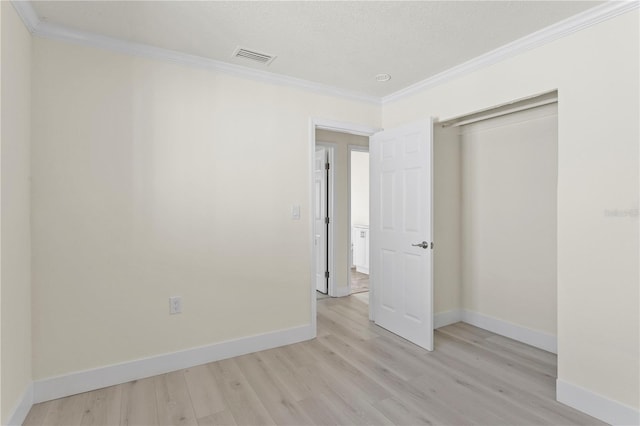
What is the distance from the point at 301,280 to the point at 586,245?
218 centimetres

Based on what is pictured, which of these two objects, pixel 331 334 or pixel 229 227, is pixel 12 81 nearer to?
pixel 229 227

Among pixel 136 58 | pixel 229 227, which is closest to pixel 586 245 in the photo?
pixel 229 227

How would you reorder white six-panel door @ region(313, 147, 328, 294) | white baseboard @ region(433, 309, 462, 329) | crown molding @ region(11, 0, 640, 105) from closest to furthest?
crown molding @ region(11, 0, 640, 105) → white baseboard @ region(433, 309, 462, 329) → white six-panel door @ region(313, 147, 328, 294)

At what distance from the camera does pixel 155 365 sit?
8.15ft

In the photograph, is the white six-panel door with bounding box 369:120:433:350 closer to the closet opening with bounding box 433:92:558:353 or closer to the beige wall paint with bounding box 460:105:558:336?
the closet opening with bounding box 433:92:558:353

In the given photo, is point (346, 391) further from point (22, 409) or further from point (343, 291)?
point (343, 291)

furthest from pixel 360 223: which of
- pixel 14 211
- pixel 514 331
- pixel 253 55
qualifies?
pixel 14 211

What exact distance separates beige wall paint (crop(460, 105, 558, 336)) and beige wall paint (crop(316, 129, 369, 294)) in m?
1.61

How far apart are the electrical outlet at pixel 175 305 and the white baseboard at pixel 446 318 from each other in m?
2.49

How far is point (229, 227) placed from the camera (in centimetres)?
280

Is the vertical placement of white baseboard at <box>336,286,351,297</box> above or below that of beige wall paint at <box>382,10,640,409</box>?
below

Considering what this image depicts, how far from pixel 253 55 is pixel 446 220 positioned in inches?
99.1

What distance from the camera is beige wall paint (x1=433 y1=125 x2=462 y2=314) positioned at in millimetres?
3533

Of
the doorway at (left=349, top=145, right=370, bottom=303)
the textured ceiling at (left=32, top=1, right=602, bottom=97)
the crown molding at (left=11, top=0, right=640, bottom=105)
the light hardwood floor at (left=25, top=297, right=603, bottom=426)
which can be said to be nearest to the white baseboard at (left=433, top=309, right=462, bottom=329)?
the light hardwood floor at (left=25, top=297, right=603, bottom=426)
